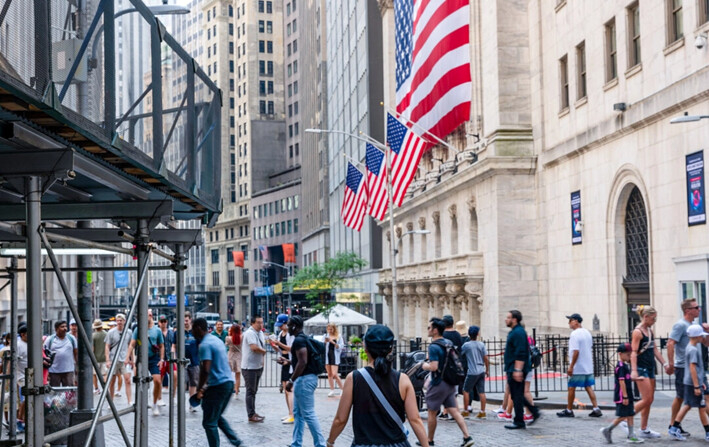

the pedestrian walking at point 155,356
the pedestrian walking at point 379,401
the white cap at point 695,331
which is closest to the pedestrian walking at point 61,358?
the pedestrian walking at point 155,356

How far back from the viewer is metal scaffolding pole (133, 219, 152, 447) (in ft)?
28.5

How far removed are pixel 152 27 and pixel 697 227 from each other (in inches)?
746

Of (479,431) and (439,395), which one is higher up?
(439,395)

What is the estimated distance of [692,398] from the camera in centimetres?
1388

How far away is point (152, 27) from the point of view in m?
8.53

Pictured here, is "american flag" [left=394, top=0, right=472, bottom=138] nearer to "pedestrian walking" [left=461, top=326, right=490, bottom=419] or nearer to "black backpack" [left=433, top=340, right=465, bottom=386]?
"pedestrian walking" [left=461, top=326, right=490, bottom=419]

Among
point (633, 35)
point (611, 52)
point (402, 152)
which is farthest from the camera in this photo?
point (402, 152)

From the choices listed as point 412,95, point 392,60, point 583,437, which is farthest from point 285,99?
point 583,437

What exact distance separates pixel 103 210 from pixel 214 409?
15.3ft

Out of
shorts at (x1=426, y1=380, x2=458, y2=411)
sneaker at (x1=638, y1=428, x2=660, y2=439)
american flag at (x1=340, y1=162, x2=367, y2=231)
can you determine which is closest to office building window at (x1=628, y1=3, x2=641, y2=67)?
american flag at (x1=340, y1=162, x2=367, y2=231)

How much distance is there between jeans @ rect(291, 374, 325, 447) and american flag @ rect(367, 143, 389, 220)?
23.5 metres

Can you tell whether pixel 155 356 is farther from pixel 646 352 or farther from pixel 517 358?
pixel 646 352

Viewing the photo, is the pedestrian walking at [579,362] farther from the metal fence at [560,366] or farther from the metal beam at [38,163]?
the metal beam at [38,163]

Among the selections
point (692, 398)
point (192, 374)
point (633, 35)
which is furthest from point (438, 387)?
point (633, 35)
